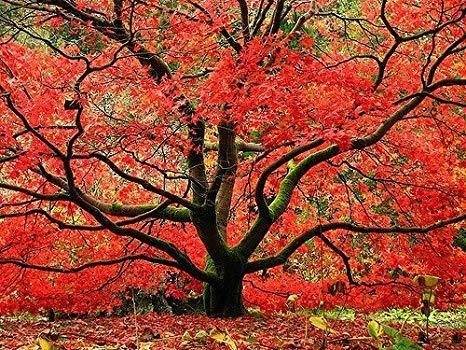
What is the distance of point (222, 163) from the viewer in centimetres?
845

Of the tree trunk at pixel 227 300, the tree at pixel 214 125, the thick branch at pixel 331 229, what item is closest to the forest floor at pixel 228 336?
the tree trunk at pixel 227 300

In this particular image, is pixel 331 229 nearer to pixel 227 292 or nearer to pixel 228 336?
pixel 227 292

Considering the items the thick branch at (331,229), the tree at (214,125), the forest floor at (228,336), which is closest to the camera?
the forest floor at (228,336)

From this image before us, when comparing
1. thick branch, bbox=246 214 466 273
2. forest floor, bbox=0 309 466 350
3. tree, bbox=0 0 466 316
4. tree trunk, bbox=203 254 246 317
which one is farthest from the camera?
tree trunk, bbox=203 254 246 317

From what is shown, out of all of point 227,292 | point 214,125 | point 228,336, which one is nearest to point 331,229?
point 227,292

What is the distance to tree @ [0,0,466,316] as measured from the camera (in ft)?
21.2

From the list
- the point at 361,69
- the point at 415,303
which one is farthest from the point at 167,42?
the point at 415,303

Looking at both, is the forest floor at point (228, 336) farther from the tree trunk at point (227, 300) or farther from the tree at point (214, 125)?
the tree at point (214, 125)

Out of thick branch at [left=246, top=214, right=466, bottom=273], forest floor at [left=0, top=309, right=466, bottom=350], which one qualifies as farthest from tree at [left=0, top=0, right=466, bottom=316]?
forest floor at [left=0, top=309, right=466, bottom=350]

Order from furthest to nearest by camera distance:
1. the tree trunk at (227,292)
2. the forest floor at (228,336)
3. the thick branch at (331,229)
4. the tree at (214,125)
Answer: the tree trunk at (227,292), the thick branch at (331,229), the tree at (214,125), the forest floor at (228,336)

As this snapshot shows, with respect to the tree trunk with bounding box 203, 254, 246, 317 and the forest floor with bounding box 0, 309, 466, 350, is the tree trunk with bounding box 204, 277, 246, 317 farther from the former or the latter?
the forest floor with bounding box 0, 309, 466, 350

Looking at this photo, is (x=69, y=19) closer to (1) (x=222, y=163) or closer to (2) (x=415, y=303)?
(1) (x=222, y=163)

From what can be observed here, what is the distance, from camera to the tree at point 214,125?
6453 millimetres

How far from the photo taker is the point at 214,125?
28.8 feet
